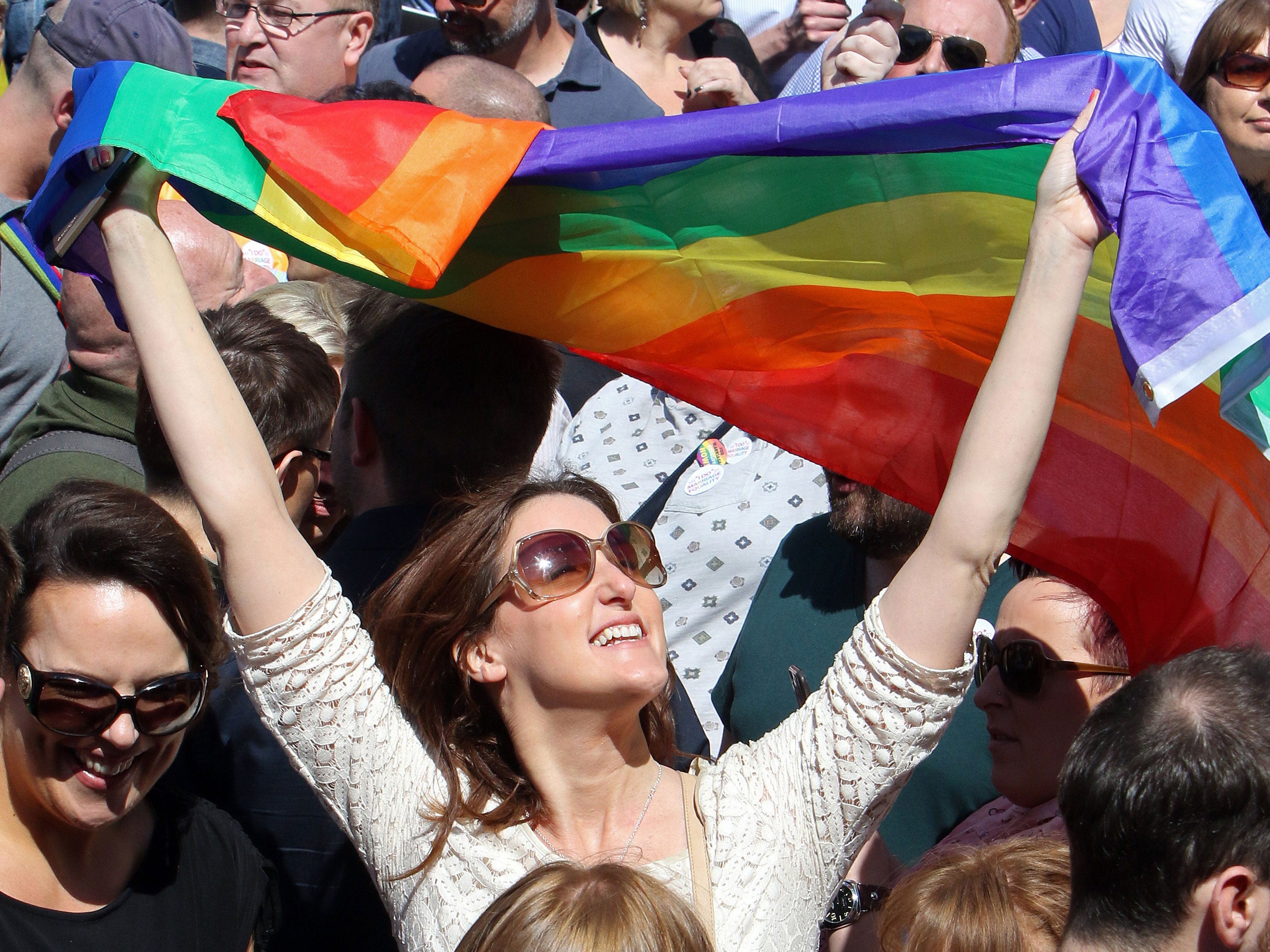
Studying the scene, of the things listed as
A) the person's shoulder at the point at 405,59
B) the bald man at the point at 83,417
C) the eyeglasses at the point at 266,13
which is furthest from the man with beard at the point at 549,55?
the bald man at the point at 83,417

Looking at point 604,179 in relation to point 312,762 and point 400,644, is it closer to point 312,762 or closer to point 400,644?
point 400,644

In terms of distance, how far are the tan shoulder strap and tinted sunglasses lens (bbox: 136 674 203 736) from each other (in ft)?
2.69

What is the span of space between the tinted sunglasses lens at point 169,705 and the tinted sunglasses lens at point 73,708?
0.18 ft

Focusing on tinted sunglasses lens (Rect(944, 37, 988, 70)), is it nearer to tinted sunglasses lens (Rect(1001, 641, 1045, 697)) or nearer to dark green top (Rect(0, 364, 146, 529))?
tinted sunglasses lens (Rect(1001, 641, 1045, 697))

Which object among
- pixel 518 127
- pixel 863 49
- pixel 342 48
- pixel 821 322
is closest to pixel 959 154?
pixel 821 322

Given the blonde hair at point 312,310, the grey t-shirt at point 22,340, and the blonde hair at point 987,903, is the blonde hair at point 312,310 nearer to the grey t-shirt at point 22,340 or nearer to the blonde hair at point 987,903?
the grey t-shirt at point 22,340

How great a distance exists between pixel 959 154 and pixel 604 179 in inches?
22.9

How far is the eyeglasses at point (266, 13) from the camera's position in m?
4.21

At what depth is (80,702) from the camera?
77.0 inches

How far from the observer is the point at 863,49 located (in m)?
3.76

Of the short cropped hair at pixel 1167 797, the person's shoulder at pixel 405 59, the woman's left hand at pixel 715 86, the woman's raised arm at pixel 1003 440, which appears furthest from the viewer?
the person's shoulder at pixel 405 59

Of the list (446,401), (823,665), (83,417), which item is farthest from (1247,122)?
(83,417)

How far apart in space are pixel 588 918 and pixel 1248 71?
10.7 ft

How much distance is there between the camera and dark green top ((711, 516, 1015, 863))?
255 centimetres
